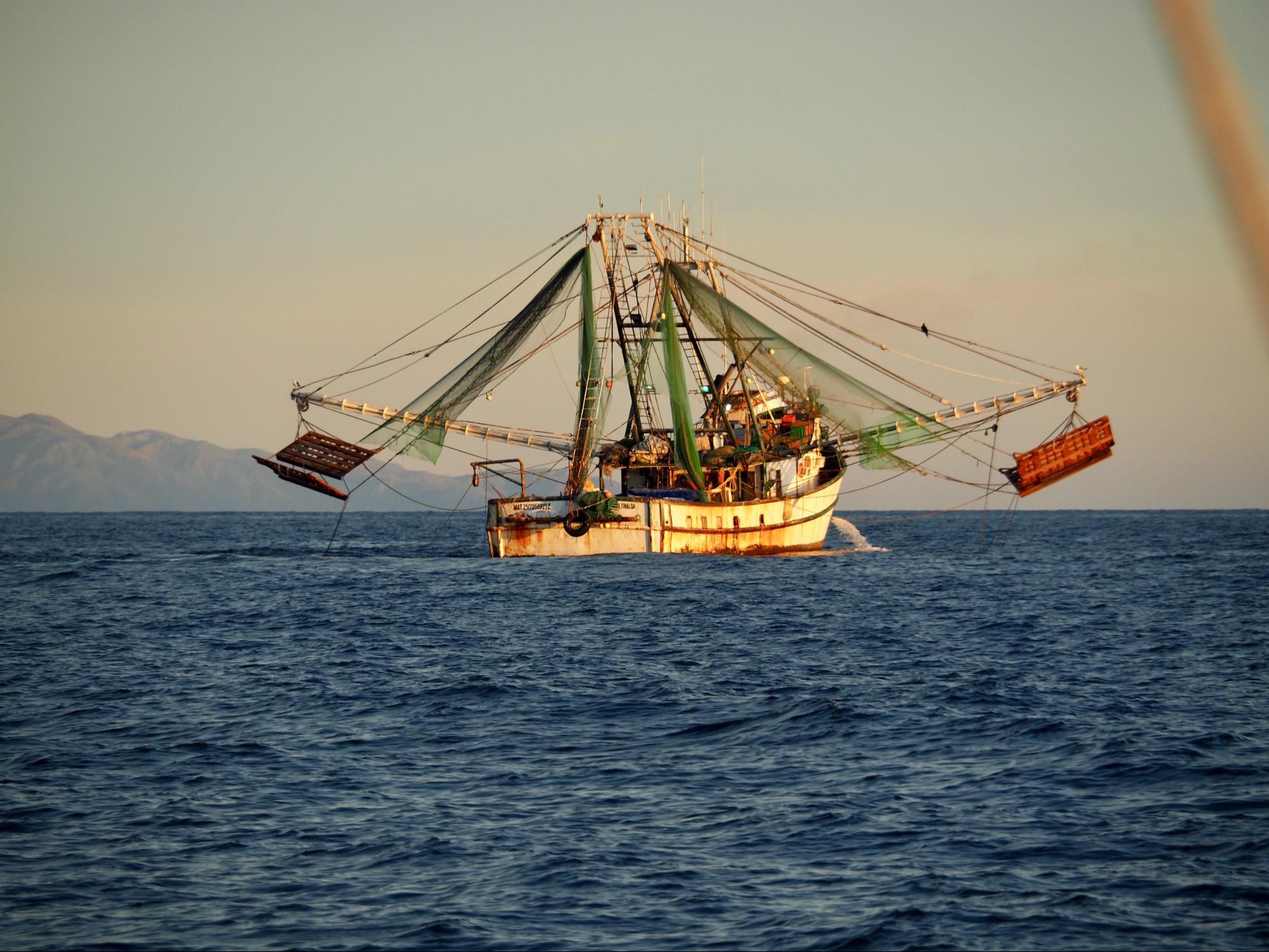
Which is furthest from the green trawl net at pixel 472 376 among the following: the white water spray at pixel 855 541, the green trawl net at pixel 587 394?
the white water spray at pixel 855 541

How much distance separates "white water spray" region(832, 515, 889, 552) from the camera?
85500mm

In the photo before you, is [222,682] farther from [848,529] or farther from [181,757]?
[848,529]

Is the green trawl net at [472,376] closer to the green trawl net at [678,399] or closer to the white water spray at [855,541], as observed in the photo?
the green trawl net at [678,399]

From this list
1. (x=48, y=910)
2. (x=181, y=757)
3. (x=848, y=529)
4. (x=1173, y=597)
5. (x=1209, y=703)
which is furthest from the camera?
(x=848, y=529)

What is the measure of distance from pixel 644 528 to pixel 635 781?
42.5 metres

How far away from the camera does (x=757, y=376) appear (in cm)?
6550

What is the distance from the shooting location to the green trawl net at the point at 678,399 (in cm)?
5956

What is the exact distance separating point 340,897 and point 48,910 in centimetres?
310

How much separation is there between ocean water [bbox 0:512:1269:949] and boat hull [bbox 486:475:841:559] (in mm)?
19168

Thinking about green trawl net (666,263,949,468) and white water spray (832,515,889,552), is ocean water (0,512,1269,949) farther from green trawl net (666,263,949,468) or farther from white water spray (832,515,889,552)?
white water spray (832,515,889,552)

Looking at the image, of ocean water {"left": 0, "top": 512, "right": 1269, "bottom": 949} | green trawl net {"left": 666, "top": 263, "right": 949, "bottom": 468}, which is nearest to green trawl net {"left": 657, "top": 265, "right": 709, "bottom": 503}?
green trawl net {"left": 666, "top": 263, "right": 949, "bottom": 468}

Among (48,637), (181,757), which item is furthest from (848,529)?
(181,757)

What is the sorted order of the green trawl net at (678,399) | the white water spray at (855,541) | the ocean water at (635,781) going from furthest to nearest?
the white water spray at (855,541), the green trawl net at (678,399), the ocean water at (635,781)

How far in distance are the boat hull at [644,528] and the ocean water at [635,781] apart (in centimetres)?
1917
